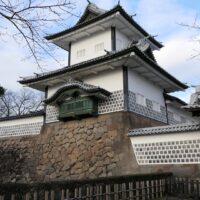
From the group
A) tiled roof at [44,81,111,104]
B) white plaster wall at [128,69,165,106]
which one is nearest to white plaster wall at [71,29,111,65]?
white plaster wall at [128,69,165,106]

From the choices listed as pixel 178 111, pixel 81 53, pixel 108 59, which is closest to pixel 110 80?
pixel 108 59

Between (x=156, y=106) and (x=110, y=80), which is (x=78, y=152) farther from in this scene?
(x=156, y=106)

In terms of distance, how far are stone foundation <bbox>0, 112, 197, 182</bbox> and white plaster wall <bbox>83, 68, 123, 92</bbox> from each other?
1.36 metres

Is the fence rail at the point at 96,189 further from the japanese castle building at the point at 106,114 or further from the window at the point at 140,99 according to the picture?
the window at the point at 140,99

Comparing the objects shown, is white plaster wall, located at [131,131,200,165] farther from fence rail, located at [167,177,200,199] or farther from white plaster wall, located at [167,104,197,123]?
white plaster wall, located at [167,104,197,123]

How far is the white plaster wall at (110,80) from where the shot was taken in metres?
14.2

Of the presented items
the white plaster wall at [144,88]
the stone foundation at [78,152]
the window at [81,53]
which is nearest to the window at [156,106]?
the white plaster wall at [144,88]

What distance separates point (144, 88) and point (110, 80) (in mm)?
2044

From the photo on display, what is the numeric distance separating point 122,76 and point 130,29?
166 inches

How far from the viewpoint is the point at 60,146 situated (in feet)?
50.4

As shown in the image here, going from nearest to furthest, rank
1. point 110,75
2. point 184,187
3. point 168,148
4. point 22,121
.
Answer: point 184,187
point 168,148
point 110,75
point 22,121

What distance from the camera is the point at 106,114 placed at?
46.4 ft

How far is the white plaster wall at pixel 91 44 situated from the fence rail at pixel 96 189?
8.77 metres

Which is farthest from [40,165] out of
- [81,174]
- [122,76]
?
[122,76]
